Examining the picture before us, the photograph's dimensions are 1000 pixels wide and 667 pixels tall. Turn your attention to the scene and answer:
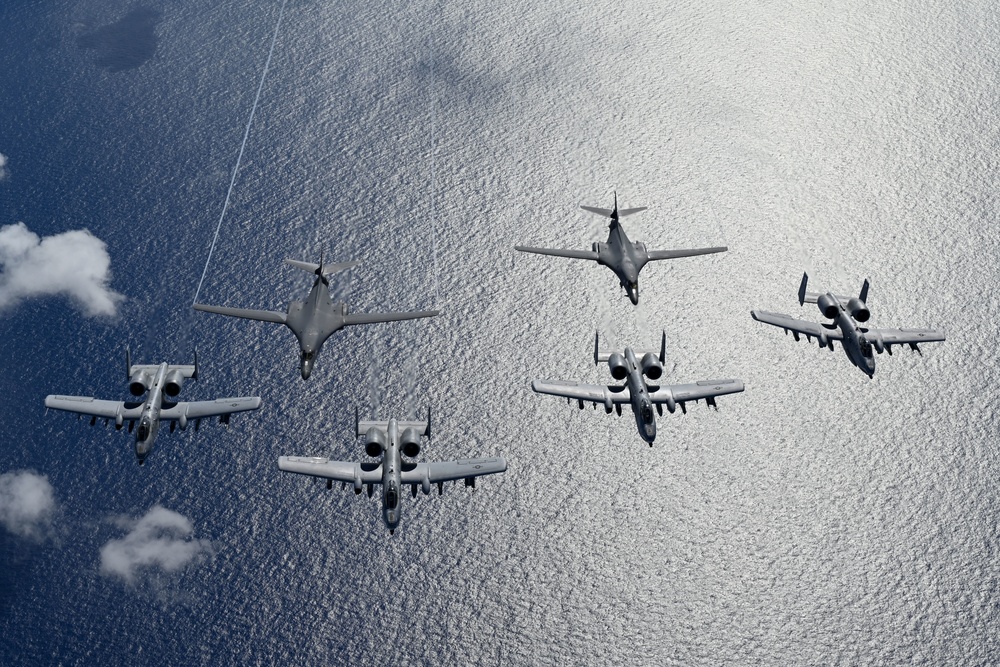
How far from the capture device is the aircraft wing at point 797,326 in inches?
Result: 5546

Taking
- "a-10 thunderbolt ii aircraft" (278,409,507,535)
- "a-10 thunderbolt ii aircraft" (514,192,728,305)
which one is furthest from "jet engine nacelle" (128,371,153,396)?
"a-10 thunderbolt ii aircraft" (514,192,728,305)

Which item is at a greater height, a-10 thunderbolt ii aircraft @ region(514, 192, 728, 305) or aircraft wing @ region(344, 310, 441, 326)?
a-10 thunderbolt ii aircraft @ region(514, 192, 728, 305)

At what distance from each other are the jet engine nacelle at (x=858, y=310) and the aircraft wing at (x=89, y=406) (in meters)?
109

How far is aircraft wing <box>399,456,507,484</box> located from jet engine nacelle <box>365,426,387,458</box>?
4.51m

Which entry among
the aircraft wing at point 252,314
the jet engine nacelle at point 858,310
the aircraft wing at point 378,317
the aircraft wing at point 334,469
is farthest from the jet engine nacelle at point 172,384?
the jet engine nacelle at point 858,310

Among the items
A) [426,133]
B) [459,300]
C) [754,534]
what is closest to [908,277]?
[754,534]

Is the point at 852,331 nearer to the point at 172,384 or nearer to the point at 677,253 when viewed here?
the point at 677,253

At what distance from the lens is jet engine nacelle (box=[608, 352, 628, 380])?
422 feet

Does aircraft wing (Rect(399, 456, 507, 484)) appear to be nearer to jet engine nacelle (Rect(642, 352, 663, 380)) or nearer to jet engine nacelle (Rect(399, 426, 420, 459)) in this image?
jet engine nacelle (Rect(399, 426, 420, 459))

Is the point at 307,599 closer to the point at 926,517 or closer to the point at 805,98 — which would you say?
the point at 926,517

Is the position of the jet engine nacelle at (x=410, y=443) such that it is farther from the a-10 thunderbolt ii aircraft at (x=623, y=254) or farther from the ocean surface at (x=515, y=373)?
the a-10 thunderbolt ii aircraft at (x=623, y=254)

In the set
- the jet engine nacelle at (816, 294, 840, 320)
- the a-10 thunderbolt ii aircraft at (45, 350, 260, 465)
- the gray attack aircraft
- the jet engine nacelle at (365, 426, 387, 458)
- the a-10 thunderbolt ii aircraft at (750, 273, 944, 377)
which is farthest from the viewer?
the jet engine nacelle at (816, 294, 840, 320)

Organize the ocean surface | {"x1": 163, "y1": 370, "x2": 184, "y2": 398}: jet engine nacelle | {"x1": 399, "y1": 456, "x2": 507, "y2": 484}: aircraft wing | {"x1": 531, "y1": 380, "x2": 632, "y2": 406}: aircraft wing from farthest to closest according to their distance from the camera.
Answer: {"x1": 531, "y1": 380, "x2": 632, "y2": 406}: aircraft wing → {"x1": 163, "y1": 370, "x2": 184, "y2": 398}: jet engine nacelle → {"x1": 399, "y1": 456, "x2": 507, "y2": 484}: aircraft wing → the ocean surface

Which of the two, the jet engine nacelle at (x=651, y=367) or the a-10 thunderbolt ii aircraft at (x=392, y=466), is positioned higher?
the jet engine nacelle at (x=651, y=367)
